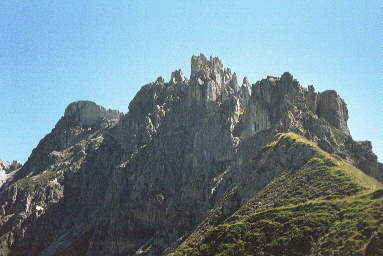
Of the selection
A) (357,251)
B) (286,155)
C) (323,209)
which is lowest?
(357,251)

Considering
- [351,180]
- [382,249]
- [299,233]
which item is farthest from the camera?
[351,180]

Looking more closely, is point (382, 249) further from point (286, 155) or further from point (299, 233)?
point (286, 155)

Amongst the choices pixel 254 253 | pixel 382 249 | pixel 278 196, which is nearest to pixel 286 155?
pixel 278 196

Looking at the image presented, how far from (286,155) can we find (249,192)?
19706 mm

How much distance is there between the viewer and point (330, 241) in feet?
417

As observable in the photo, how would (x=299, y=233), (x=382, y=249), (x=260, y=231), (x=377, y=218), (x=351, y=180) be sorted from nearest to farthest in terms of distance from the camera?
(x=382, y=249)
(x=377, y=218)
(x=299, y=233)
(x=260, y=231)
(x=351, y=180)

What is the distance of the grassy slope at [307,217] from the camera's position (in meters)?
126

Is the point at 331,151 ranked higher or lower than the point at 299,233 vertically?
higher

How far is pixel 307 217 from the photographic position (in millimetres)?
143000

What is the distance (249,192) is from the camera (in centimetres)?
19488

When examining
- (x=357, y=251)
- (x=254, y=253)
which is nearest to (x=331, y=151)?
(x=254, y=253)

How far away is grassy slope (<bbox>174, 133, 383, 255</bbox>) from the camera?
12638 centimetres

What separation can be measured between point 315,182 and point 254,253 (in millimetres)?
36209

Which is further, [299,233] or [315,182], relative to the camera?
[315,182]
